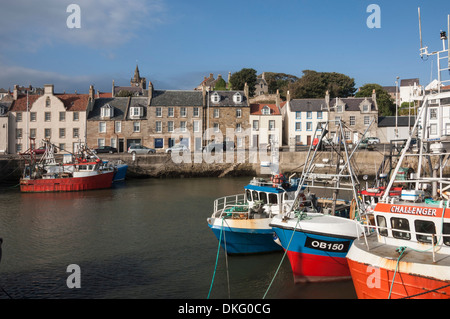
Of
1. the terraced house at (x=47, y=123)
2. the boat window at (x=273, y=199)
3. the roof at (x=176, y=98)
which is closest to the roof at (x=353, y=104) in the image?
the roof at (x=176, y=98)

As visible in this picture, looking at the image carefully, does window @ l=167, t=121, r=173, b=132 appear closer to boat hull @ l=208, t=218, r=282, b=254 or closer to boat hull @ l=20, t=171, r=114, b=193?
boat hull @ l=20, t=171, r=114, b=193

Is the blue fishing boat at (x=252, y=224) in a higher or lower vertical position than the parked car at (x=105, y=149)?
lower

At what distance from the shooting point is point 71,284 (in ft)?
46.6

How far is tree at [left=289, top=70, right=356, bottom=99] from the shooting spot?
8142 centimetres

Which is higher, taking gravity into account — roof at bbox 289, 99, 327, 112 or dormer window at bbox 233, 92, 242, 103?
dormer window at bbox 233, 92, 242, 103

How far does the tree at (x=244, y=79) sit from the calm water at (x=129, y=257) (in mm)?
62188

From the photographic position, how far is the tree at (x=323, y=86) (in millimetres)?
81419

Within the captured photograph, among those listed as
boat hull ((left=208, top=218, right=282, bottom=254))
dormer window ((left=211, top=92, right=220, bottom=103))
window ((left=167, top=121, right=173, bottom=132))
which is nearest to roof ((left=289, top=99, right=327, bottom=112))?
dormer window ((left=211, top=92, right=220, bottom=103))

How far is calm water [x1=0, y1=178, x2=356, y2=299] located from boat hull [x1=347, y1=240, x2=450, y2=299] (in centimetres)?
257

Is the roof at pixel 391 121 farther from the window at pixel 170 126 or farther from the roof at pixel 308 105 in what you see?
the window at pixel 170 126
